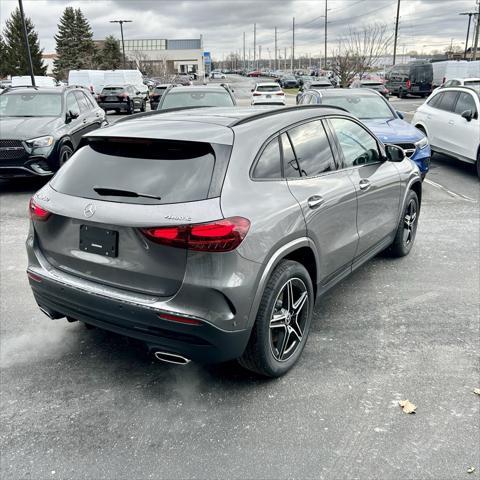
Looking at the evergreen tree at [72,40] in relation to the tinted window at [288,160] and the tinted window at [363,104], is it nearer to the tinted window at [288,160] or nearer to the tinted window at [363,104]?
the tinted window at [363,104]

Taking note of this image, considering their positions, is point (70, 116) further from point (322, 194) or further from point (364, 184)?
point (322, 194)

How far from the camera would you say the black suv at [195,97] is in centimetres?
1154

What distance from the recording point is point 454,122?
10008 mm

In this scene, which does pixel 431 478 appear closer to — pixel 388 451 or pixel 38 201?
pixel 388 451

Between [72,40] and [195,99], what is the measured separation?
71.5 metres

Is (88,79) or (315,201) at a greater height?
(88,79)

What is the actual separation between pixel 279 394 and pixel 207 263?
108 centimetres

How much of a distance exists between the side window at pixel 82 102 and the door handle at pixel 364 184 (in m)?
7.83

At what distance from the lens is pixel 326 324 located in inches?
160

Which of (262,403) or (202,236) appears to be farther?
(262,403)

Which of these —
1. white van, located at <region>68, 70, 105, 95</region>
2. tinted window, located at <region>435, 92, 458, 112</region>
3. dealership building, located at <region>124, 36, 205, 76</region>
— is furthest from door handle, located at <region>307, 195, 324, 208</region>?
dealership building, located at <region>124, 36, 205, 76</region>

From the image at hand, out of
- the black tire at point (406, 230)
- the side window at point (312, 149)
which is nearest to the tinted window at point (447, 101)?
the black tire at point (406, 230)

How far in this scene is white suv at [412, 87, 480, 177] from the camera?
945cm

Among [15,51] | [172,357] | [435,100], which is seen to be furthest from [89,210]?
[15,51]
